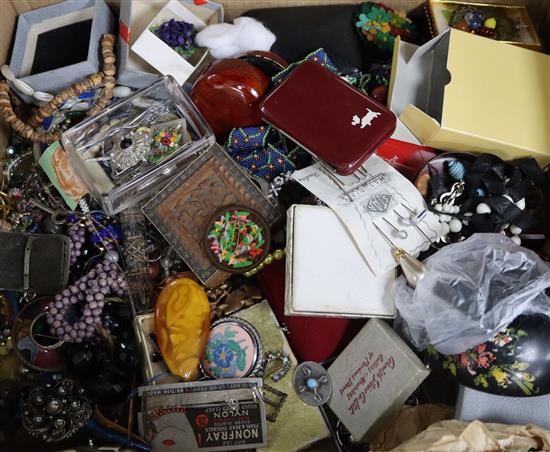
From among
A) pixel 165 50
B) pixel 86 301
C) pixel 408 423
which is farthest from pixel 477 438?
pixel 165 50

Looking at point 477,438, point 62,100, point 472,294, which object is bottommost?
point 477,438

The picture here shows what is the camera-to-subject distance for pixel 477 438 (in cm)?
88

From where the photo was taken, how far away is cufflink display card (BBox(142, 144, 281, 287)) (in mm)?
1205

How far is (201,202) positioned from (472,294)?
0.59 m

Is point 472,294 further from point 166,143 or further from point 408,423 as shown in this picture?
point 166,143

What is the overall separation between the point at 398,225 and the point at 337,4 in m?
0.66

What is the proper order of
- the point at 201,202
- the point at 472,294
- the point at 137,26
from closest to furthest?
the point at 472,294
the point at 201,202
the point at 137,26

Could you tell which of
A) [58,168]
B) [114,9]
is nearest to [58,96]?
[58,168]

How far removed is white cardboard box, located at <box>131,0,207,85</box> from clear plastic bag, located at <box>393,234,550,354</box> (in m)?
0.71

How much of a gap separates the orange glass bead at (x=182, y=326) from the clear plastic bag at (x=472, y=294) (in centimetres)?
40

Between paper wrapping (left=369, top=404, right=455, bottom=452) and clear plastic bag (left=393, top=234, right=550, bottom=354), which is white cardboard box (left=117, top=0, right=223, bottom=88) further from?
paper wrapping (left=369, top=404, right=455, bottom=452)

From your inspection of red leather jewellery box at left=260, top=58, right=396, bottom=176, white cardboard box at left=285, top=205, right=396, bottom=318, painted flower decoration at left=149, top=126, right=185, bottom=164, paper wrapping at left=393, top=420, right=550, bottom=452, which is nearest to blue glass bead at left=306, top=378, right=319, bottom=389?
white cardboard box at left=285, top=205, right=396, bottom=318

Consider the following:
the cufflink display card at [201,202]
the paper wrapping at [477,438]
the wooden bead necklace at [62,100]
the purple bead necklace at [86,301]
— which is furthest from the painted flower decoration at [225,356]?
the wooden bead necklace at [62,100]

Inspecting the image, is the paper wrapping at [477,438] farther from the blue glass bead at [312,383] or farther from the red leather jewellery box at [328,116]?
the red leather jewellery box at [328,116]
